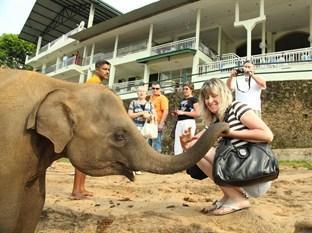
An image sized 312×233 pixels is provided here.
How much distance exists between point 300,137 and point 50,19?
29.0 m

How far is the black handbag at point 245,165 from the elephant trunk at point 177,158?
94cm

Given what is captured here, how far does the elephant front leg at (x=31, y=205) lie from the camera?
8.77 feet

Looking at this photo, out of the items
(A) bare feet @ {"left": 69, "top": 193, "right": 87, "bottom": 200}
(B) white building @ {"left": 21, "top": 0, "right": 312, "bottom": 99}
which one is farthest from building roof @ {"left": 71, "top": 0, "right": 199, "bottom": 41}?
(A) bare feet @ {"left": 69, "top": 193, "right": 87, "bottom": 200}

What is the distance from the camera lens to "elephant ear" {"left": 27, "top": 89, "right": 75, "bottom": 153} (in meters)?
2.54

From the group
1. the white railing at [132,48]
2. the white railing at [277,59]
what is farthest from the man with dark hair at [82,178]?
the white railing at [132,48]

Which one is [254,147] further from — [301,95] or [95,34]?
[95,34]

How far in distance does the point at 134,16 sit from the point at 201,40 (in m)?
4.50

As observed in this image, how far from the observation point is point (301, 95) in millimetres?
15852

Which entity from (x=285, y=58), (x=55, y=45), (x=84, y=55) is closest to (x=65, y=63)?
(x=84, y=55)

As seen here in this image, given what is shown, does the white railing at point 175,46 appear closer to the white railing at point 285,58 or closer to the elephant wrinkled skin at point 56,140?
the white railing at point 285,58

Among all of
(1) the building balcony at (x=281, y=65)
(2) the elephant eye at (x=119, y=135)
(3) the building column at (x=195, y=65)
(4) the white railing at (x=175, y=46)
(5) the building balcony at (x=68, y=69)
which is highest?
(5) the building balcony at (x=68, y=69)

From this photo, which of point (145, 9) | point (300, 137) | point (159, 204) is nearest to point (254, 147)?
point (159, 204)

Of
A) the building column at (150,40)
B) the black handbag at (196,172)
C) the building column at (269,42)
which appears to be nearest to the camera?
the black handbag at (196,172)

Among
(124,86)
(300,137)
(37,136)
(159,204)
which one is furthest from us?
(124,86)
